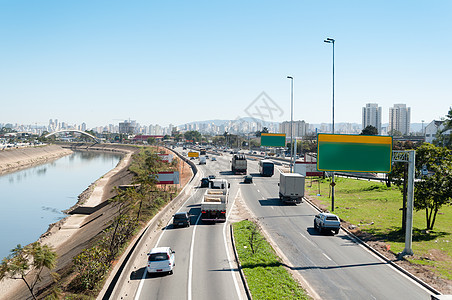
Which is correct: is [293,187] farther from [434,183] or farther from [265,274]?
[265,274]

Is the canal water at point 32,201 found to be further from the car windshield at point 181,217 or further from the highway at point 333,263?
the highway at point 333,263

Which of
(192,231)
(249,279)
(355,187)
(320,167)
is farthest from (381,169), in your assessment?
(355,187)

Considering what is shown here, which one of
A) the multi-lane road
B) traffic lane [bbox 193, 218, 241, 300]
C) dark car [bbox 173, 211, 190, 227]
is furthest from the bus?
traffic lane [bbox 193, 218, 241, 300]

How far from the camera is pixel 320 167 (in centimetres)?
2650

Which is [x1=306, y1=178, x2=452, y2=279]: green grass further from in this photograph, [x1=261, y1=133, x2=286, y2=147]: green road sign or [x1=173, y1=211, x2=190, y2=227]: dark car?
[x1=261, y1=133, x2=286, y2=147]: green road sign

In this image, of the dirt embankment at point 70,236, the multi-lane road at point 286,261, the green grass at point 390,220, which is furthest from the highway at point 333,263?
the dirt embankment at point 70,236

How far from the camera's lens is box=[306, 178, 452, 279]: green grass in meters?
22.2

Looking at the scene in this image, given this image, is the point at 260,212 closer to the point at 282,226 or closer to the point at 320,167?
the point at 282,226

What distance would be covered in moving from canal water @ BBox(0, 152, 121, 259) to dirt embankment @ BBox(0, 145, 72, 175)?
51.1 ft

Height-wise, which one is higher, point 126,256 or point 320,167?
point 320,167

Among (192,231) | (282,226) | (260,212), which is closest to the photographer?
(192,231)

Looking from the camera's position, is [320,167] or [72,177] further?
[72,177]

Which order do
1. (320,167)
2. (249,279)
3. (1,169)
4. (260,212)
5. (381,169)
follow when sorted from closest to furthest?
1. (249,279)
2. (381,169)
3. (320,167)
4. (260,212)
5. (1,169)

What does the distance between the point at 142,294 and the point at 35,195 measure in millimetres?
69999
